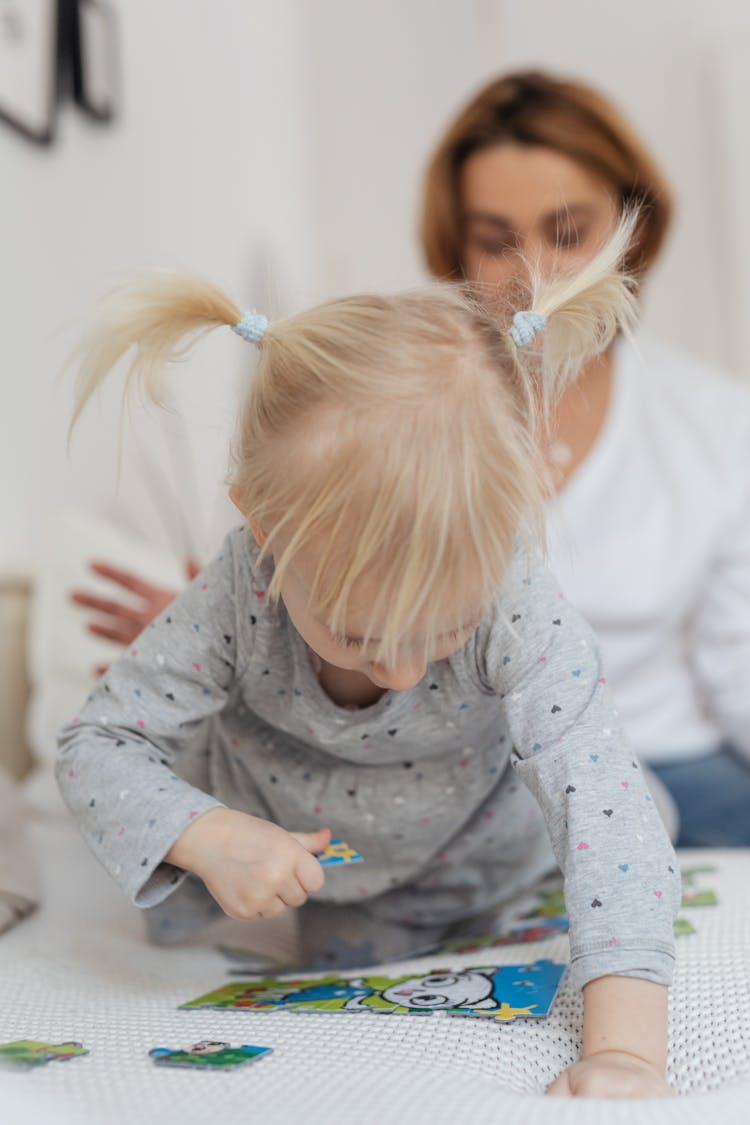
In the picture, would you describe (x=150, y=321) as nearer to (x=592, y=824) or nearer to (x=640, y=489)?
(x=592, y=824)

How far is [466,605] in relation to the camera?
2.13 feet

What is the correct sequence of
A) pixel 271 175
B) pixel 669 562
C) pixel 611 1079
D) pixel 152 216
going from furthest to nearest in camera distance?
pixel 271 175
pixel 152 216
pixel 669 562
pixel 611 1079

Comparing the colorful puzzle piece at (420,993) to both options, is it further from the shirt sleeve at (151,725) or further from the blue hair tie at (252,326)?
the blue hair tie at (252,326)

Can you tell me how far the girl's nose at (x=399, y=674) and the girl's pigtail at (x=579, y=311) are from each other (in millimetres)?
176

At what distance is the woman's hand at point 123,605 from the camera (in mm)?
1204

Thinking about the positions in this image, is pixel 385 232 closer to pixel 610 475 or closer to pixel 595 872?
pixel 610 475

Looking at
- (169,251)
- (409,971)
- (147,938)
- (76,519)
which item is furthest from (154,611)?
(169,251)

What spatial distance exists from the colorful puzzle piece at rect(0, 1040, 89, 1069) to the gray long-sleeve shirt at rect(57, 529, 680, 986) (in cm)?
11

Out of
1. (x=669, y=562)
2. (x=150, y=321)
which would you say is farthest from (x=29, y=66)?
(x=669, y=562)

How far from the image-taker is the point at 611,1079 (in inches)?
21.8

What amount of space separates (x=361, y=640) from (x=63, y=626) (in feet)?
2.23

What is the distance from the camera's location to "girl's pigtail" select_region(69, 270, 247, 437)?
711 mm

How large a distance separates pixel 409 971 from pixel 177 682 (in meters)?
0.25

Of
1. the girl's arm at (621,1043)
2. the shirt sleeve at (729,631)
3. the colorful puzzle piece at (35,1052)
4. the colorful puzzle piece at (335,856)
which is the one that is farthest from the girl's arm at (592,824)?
the shirt sleeve at (729,631)
